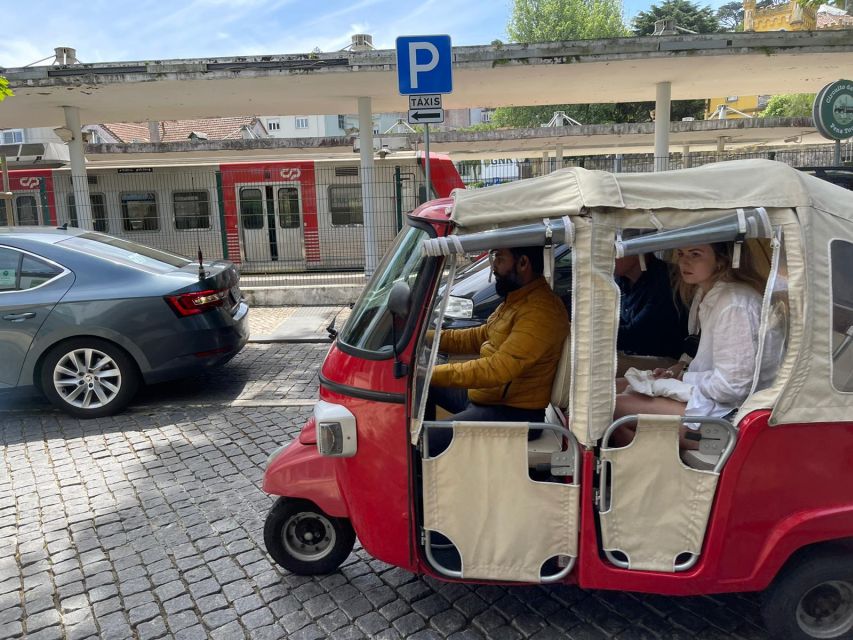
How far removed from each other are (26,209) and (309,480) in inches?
652

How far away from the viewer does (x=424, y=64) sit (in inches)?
268

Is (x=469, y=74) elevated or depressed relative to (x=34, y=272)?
A: elevated

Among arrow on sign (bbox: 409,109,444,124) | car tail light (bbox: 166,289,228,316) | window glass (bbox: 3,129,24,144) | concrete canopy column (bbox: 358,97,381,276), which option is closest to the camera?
car tail light (bbox: 166,289,228,316)

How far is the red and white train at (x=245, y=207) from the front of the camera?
51.4 ft

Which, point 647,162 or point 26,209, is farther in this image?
point 647,162

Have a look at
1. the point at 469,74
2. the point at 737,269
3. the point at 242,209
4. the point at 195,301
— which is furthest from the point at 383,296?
the point at 242,209

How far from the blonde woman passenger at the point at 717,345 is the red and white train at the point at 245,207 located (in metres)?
12.6

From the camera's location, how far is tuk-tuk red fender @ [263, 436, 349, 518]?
128 inches

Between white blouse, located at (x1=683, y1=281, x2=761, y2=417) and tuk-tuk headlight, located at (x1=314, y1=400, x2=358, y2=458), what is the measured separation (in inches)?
57.1

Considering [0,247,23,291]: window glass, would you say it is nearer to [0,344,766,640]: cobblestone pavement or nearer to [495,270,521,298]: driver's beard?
[0,344,766,640]: cobblestone pavement

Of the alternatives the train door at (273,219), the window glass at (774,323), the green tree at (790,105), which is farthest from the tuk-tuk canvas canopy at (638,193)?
the green tree at (790,105)

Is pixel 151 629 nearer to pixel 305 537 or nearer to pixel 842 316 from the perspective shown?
pixel 305 537

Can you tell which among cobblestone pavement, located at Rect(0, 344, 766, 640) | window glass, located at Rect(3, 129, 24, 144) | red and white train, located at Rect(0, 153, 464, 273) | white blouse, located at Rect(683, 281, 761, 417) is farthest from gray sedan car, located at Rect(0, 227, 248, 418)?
window glass, located at Rect(3, 129, 24, 144)

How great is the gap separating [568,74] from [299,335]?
280 inches
